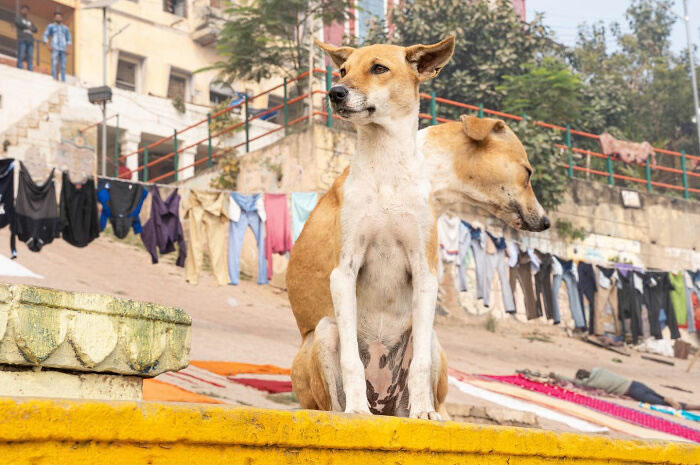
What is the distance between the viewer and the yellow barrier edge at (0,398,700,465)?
186cm

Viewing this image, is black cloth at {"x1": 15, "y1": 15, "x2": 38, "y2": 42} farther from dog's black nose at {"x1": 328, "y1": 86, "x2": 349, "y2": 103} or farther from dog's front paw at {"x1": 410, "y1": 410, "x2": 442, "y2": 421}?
dog's front paw at {"x1": 410, "y1": 410, "x2": 442, "y2": 421}

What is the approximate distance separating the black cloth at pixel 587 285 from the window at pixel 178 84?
709 inches

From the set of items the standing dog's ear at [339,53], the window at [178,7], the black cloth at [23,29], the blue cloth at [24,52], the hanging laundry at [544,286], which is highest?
the window at [178,7]

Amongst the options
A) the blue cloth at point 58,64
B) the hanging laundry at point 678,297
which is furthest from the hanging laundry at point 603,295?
the blue cloth at point 58,64

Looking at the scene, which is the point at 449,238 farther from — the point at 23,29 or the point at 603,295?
the point at 23,29

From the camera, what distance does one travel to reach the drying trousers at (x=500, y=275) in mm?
12894

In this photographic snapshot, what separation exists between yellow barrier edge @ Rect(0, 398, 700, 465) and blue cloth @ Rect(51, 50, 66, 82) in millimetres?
22008

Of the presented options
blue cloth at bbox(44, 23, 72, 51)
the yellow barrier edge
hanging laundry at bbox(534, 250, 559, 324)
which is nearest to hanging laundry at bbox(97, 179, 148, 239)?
hanging laundry at bbox(534, 250, 559, 324)

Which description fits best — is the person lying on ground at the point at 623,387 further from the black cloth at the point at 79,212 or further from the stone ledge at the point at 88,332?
the stone ledge at the point at 88,332

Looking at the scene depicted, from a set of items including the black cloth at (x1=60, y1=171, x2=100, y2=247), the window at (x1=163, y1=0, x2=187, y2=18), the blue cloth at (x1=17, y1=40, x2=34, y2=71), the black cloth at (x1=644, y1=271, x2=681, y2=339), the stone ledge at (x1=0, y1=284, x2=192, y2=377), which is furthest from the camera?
the window at (x1=163, y1=0, x2=187, y2=18)

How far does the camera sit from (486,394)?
959 centimetres

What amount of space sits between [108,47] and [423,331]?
24942 mm

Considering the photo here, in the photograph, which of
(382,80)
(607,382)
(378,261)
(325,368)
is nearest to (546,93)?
(607,382)

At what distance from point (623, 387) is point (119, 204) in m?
7.36
